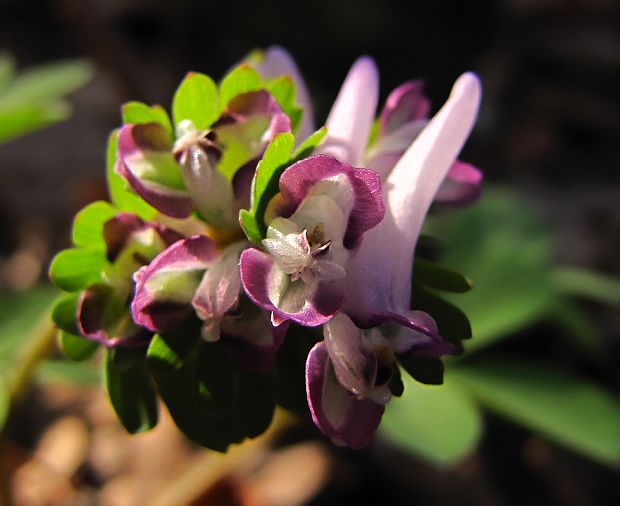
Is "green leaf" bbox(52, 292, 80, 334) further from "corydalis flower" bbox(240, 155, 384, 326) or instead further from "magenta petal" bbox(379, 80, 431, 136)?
"magenta petal" bbox(379, 80, 431, 136)

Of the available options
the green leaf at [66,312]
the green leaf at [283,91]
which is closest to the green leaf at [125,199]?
the green leaf at [66,312]

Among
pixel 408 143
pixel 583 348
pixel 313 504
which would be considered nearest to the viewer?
pixel 408 143

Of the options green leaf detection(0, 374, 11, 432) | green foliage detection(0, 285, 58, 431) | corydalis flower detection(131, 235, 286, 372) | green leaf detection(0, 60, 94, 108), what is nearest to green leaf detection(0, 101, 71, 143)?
green leaf detection(0, 60, 94, 108)

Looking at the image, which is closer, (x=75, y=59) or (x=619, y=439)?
(x=619, y=439)

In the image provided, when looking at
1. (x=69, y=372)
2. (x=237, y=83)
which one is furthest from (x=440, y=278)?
(x=69, y=372)

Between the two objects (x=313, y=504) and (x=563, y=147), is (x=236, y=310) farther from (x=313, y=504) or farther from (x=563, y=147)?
(x=563, y=147)

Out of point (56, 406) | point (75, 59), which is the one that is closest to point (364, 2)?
point (75, 59)

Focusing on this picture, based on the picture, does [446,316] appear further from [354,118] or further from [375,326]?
[354,118]
